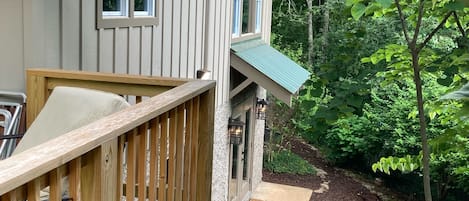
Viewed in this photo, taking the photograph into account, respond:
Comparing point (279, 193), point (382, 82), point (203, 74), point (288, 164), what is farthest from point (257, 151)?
point (382, 82)

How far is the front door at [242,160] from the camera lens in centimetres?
893

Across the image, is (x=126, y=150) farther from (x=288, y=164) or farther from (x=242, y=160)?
(x=288, y=164)

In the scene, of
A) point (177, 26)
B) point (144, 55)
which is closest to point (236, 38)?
point (177, 26)

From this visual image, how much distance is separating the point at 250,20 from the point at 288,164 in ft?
17.7

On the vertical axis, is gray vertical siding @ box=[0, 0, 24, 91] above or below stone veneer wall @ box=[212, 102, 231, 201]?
above

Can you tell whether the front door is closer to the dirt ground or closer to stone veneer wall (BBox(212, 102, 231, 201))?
stone veneer wall (BBox(212, 102, 231, 201))

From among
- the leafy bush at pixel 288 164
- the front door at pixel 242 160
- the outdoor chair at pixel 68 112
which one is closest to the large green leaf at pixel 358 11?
the outdoor chair at pixel 68 112

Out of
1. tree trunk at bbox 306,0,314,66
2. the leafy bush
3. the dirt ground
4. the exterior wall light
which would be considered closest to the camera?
the exterior wall light

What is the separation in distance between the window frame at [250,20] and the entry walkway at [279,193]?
10.9 feet

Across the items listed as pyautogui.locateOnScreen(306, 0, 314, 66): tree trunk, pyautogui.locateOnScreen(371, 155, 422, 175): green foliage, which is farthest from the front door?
pyautogui.locateOnScreen(306, 0, 314, 66): tree trunk

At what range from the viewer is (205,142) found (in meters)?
2.70

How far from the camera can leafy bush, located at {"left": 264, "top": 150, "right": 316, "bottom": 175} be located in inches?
521

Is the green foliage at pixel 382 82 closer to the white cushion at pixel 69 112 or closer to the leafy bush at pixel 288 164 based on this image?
the leafy bush at pixel 288 164

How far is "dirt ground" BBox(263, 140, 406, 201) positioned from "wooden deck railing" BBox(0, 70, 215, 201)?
865 cm
